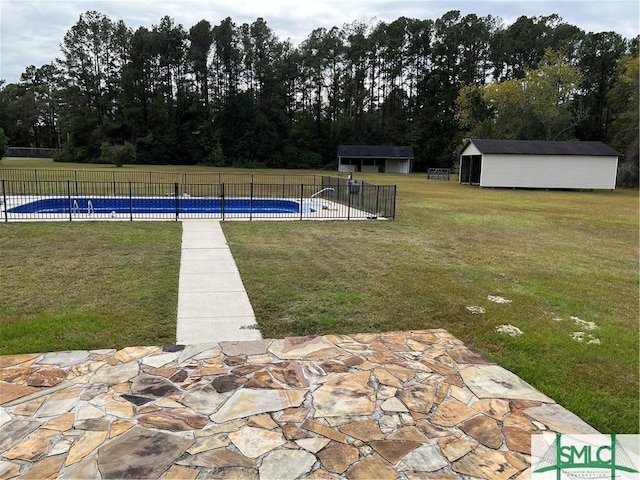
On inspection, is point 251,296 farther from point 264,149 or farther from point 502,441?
point 264,149

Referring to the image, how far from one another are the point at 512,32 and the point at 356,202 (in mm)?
49481

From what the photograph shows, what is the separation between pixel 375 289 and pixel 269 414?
336cm

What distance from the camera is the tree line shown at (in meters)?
53.5

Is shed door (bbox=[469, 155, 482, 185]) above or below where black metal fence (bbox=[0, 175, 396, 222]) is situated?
above

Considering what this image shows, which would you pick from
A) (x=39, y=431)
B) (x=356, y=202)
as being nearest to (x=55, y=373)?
(x=39, y=431)

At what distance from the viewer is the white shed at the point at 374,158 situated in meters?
50.8

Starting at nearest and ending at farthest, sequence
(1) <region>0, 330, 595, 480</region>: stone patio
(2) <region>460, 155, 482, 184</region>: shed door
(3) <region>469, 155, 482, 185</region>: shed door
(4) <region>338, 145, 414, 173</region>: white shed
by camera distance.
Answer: (1) <region>0, 330, 595, 480</region>: stone patio, (2) <region>460, 155, 482, 184</region>: shed door, (3) <region>469, 155, 482, 185</region>: shed door, (4) <region>338, 145, 414, 173</region>: white shed

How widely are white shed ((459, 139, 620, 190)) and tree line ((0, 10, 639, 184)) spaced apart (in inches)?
924

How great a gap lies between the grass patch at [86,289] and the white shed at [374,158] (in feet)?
139

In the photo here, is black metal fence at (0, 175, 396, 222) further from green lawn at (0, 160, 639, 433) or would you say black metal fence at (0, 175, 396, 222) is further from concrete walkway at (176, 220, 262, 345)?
concrete walkway at (176, 220, 262, 345)

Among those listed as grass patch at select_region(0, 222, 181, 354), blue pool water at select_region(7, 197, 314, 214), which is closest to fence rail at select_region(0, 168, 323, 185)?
blue pool water at select_region(7, 197, 314, 214)

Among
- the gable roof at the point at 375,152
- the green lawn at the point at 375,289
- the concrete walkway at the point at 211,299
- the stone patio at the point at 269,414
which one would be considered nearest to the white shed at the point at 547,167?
the green lawn at the point at 375,289

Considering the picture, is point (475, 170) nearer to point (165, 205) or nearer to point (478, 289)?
point (165, 205)

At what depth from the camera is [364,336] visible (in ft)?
15.0
